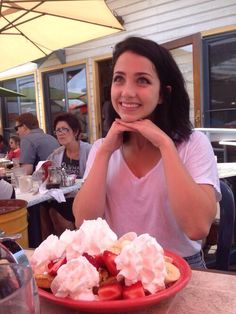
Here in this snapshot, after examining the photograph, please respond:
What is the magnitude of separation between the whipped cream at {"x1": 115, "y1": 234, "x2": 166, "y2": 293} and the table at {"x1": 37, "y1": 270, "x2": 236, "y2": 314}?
0.05 meters

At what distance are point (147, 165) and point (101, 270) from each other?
71 centimetres

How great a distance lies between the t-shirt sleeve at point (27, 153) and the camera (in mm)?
3777

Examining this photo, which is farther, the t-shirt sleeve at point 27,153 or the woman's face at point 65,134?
the t-shirt sleeve at point 27,153

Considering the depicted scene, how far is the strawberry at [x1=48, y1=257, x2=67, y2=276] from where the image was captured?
74 centimetres

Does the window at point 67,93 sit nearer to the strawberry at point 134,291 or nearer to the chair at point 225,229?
the chair at point 225,229

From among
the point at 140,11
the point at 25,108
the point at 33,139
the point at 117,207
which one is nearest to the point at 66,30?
the point at 33,139

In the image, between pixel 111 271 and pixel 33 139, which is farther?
pixel 33 139

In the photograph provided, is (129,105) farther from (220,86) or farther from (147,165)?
(220,86)

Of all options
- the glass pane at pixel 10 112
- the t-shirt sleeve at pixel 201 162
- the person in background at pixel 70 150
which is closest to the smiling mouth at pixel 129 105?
the t-shirt sleeve at pixel 201 162

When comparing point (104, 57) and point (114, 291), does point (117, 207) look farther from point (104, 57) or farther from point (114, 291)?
point (104, 57)

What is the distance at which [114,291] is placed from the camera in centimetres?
68

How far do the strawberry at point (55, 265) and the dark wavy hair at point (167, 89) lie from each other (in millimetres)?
768

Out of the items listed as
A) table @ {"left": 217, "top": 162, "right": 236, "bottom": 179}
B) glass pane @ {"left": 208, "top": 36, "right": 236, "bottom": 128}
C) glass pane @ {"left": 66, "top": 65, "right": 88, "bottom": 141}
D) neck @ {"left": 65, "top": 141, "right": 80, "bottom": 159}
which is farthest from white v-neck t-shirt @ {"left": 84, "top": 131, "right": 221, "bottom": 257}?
glass pane @ {"left": 66, "top": 65, "right": 88, "bottom": 141}

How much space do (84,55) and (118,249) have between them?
6080 mm
